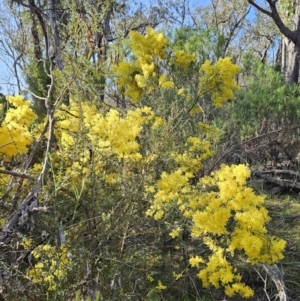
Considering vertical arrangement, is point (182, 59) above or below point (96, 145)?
above

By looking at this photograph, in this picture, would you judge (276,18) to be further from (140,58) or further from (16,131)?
(16,131)

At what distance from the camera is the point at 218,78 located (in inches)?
187

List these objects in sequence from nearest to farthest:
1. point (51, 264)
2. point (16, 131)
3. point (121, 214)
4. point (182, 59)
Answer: point (51, 264), point (16, 131), point (121, 214), point (182, 59)

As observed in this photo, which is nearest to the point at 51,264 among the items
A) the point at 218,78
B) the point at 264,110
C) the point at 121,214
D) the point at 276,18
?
the point at 121,214

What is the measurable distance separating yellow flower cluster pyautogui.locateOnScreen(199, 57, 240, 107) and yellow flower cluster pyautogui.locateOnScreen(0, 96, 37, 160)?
7.19ft

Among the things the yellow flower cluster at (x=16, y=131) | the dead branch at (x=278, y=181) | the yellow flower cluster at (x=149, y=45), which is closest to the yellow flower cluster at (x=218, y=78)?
the yellow flower cluster at (x=149, y=45)

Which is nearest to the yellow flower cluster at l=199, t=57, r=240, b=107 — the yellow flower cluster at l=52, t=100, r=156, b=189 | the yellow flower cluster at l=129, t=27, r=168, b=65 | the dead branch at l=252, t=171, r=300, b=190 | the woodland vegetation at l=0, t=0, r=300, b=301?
the woodland vegetation at l=0, t=0, r=300, b=301

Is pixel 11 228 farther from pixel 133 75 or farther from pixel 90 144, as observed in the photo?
pixel 133 75

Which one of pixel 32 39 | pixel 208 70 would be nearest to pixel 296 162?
pixel 208 70

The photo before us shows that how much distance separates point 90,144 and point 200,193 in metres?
0.97

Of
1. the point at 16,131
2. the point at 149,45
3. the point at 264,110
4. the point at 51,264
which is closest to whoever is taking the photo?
the point at 51,264

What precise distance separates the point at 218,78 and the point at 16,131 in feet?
8.81

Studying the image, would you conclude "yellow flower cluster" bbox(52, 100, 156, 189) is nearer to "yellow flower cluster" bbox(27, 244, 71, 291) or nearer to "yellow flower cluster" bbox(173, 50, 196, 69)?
"yellow flower cluster" bbox(27, 244, 71, 291)

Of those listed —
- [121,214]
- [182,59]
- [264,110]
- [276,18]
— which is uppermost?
[276,18]
